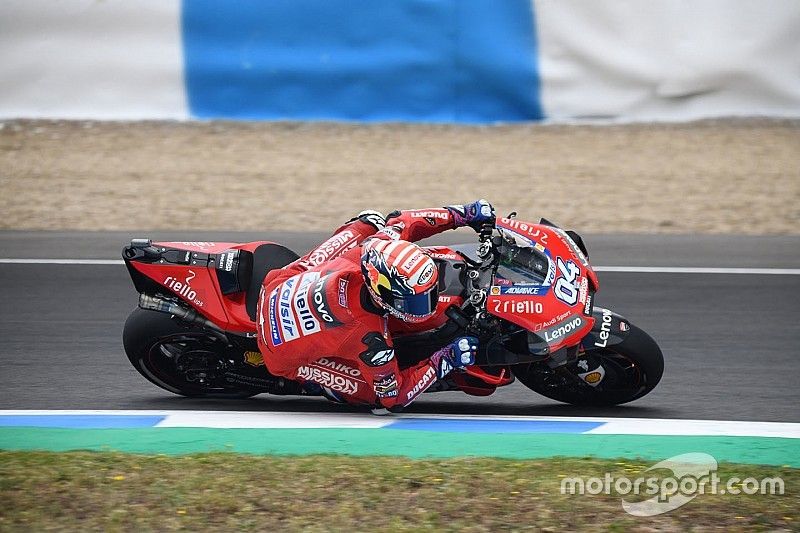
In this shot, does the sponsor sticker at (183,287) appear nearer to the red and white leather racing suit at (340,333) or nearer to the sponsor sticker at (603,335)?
the red and white leather racing suit at (340,333)

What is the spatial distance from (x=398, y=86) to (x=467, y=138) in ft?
3.14

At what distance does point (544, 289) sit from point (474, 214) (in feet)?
1.80

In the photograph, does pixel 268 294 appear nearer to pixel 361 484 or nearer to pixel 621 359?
pixel 361 484

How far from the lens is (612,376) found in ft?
19.9

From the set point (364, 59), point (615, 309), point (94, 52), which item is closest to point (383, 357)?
point (615, 309)

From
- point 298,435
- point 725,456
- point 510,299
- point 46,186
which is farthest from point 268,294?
point 46,186

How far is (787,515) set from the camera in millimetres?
4488

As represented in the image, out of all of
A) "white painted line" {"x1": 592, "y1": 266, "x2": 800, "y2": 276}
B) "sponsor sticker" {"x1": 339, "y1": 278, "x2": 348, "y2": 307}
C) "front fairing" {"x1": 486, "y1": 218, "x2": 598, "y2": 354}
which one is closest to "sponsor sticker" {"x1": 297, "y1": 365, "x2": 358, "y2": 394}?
"sponsor sticker" {"x1": 339, "y1": 278, "x2": 348, "y2": 307}

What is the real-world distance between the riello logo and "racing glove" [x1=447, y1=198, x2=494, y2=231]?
143 cm

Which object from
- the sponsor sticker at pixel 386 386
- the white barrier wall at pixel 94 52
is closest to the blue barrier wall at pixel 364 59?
the white barrier wall at pixel 94 52

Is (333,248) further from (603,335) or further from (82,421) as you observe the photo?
(82,421)

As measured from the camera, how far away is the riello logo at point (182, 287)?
605 cm

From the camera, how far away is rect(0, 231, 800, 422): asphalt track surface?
6363mm

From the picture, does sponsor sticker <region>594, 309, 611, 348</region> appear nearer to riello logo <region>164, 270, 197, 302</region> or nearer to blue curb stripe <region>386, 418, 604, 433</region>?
blue curb stripe <region>386, 418, 604, 433</region>
